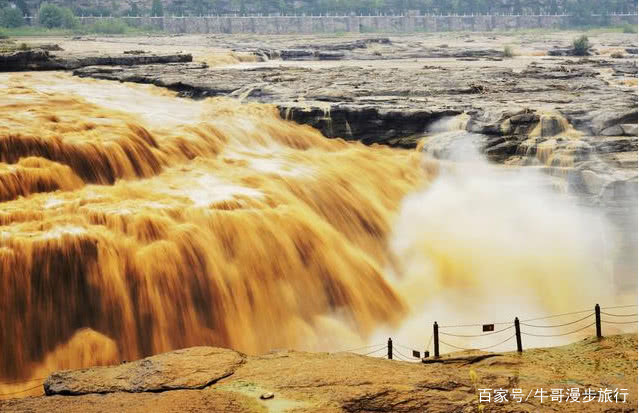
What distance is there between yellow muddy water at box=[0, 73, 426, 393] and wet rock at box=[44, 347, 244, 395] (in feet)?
5.70

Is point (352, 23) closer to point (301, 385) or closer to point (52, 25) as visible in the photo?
point (52, 25)

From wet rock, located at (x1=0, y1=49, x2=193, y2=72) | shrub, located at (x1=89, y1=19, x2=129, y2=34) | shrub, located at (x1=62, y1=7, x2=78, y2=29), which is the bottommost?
wet rock, located at (x1=0, y1=49, x2=193, y2=72)

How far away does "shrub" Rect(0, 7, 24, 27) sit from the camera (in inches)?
2862

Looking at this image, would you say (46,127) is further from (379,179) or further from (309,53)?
(309,53)

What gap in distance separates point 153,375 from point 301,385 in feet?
6.71

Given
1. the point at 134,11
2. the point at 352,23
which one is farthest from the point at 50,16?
the point at 352,23

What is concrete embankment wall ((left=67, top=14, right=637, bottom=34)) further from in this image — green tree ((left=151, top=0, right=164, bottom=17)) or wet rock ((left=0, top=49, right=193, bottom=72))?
wet rock ((left=0, top=49, right=193, bottom=72))

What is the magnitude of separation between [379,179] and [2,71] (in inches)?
707

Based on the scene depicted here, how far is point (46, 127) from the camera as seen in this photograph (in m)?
19.1

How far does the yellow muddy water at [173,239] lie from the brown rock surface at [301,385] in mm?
2202

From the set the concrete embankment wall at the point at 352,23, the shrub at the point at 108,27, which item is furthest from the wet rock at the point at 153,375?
the concrete embankment wall at the point at 352,23

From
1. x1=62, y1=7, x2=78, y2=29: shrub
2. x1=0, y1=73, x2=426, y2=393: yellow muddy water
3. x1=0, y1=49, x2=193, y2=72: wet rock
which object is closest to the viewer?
x1=0, y1=73, x2=426, y2=393: yellow muddy water

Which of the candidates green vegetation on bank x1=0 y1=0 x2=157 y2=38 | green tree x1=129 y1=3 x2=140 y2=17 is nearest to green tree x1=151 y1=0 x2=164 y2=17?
green tree x1=129 y1=3 x2=140 y2=17

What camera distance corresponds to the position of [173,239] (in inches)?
611
